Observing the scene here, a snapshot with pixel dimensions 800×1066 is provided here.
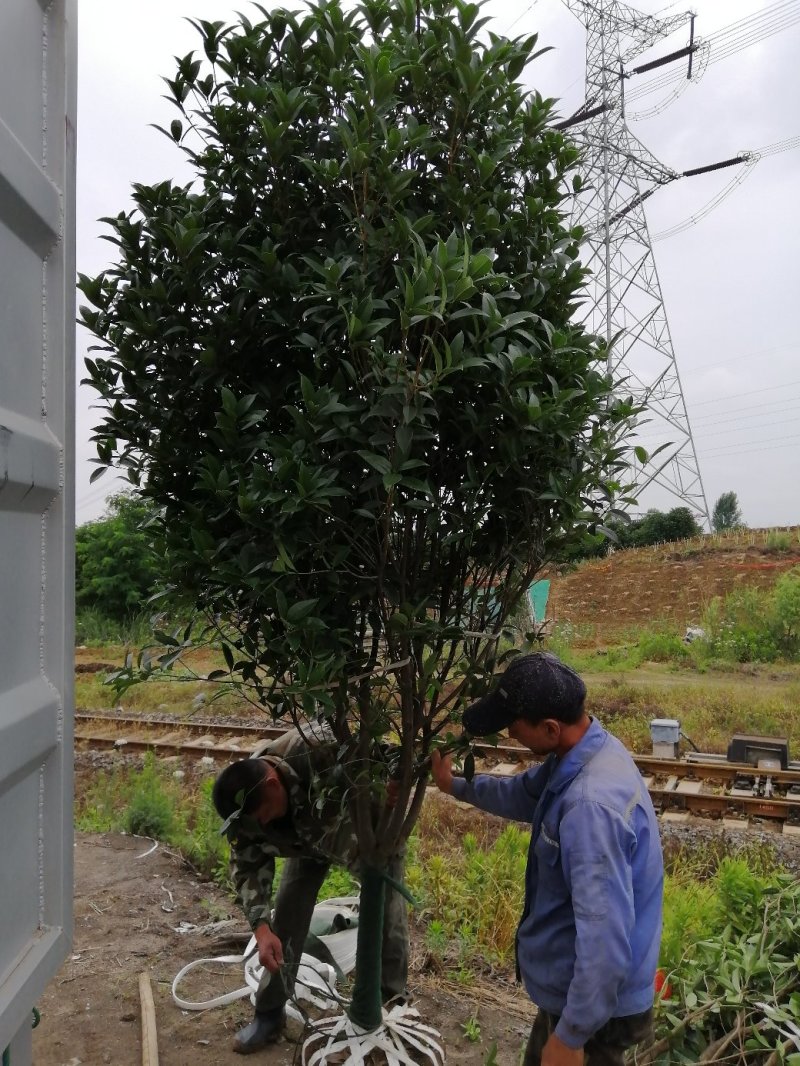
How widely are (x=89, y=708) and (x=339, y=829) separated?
1097cm

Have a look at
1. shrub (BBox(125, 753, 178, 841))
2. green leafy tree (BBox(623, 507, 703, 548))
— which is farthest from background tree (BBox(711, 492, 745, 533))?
shrub (BBox(125, 753, 178, 841))

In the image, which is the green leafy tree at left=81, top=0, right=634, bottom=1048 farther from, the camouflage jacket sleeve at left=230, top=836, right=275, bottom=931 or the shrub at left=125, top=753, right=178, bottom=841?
the shrub at left=125, top=753, right=178, bottom=841

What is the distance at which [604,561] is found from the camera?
27.5 m

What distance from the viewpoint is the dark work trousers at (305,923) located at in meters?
3.84

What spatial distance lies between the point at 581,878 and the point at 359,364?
1568 mm

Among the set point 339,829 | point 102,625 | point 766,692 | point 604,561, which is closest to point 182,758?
point 339,829

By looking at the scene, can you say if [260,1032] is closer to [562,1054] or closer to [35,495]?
[562,1054]

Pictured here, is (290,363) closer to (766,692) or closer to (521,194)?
(521,194)

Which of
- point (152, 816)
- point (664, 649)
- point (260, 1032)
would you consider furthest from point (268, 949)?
point (664, 649)

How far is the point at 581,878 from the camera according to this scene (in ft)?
7.98

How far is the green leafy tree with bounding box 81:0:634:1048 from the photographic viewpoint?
237 cm

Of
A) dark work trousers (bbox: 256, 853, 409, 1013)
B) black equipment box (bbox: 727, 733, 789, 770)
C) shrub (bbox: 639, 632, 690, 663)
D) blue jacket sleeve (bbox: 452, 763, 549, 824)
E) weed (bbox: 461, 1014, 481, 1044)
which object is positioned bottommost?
weed (bbox: 461, 1014, 481, 1044)

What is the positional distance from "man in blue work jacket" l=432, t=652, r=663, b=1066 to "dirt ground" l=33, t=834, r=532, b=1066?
1.29m

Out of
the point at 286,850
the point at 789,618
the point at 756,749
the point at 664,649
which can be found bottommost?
the point at 756,749
